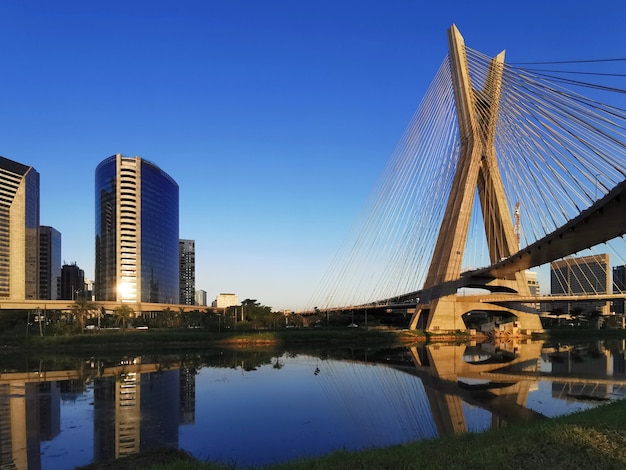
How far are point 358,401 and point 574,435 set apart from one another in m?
13.6

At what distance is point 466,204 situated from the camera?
5809 cm

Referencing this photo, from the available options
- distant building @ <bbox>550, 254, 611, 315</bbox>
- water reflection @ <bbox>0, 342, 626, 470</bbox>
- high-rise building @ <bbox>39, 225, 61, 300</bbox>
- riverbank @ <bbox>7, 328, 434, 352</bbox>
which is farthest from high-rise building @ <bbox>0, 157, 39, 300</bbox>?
distant building @ <bbox>550, 254, 611, 315</bbox>

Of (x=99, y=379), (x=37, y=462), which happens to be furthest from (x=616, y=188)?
(x=99, y=379)

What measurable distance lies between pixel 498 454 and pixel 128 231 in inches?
5616

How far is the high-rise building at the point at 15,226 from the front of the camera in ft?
459

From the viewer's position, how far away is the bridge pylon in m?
56.2

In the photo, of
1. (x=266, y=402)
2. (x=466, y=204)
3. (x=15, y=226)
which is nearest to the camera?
(x=266, y=402)

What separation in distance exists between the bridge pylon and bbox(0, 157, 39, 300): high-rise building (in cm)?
12077

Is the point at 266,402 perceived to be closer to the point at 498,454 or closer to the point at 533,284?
the point at 498,454

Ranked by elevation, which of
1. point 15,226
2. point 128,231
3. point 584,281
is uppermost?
point 15,226

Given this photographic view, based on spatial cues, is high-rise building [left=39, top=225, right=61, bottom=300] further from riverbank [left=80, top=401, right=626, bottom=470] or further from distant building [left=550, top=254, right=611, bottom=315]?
riverbank [left=80, top=401, right=626, bottom=470]

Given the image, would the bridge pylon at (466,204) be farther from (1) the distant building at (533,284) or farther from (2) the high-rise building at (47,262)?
(2) the high-rise building at (47,262)

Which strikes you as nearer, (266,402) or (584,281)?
(266,402)

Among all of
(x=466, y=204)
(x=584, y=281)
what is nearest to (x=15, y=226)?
(x=466, y=204)
